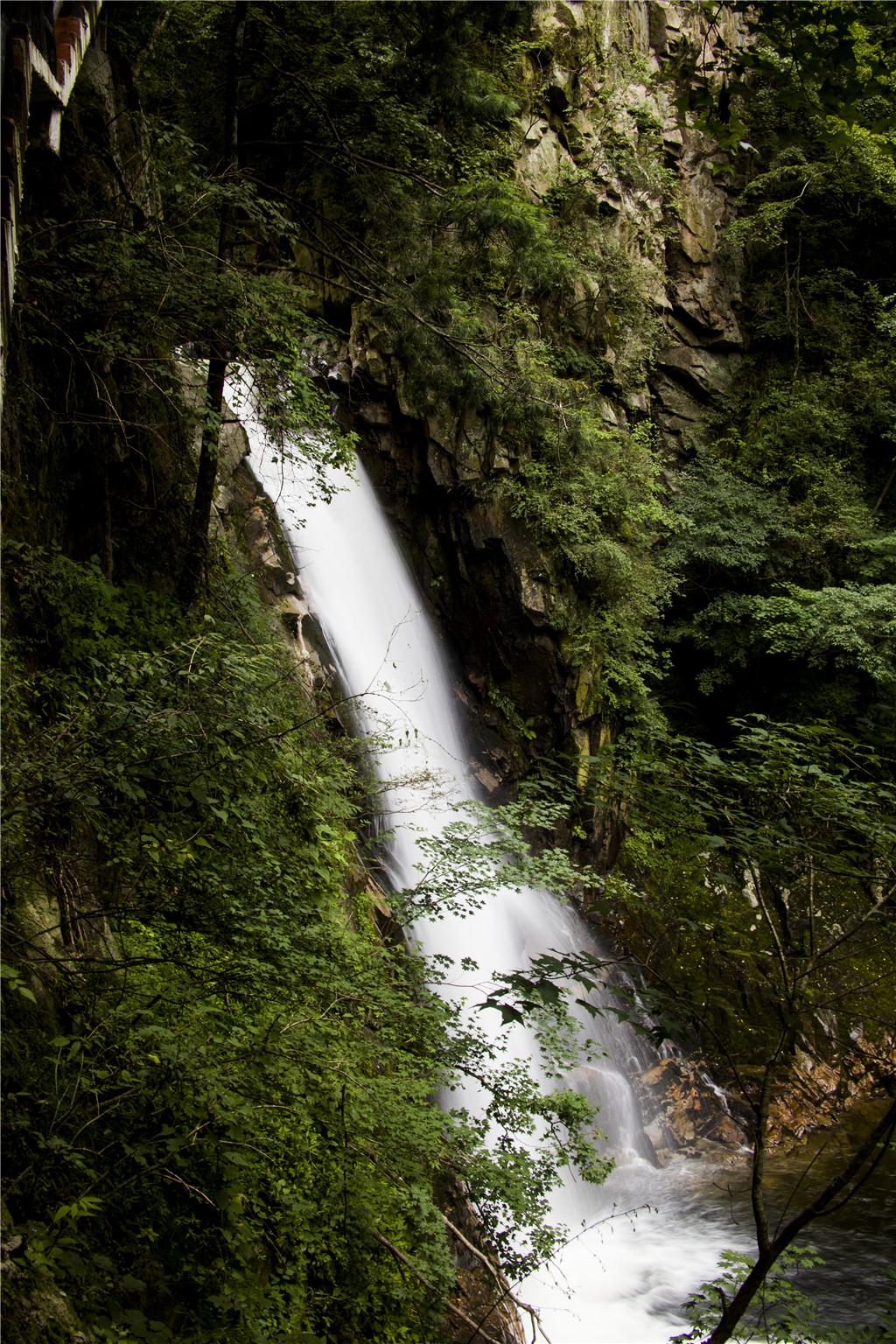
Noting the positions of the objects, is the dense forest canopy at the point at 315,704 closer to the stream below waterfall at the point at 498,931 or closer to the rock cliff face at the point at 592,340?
the rock cliff face at the point at 592,340

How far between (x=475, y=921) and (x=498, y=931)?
33 centimetres

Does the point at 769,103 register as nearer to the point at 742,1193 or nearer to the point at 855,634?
the point at 855,634

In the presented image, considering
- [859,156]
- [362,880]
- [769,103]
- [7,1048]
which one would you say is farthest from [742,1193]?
[769,103]

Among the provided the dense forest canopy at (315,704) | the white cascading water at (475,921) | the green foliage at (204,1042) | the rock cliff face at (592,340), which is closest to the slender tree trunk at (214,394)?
Answer: the dense forest canopy at (315,704)

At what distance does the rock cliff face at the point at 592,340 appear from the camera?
10312mm

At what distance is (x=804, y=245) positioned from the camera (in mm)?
15695

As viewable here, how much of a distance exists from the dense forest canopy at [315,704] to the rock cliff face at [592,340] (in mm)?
79

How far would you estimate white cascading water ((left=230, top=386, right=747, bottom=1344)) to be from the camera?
6207 mm

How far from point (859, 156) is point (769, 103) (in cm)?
172

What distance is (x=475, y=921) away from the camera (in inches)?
330

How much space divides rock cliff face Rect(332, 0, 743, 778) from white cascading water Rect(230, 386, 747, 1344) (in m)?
0.61

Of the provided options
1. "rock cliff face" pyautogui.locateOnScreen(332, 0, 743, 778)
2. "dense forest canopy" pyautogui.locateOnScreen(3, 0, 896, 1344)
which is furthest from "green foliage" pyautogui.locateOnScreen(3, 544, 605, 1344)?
"rock cliff face" pyautogui.locateOnScreen(332, 0, 743, 778)

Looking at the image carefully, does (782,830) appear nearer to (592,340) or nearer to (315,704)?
(315,704)

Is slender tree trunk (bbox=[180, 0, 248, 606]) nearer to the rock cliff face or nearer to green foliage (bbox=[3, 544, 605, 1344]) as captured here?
green foliage (bbox=[3, 544, 605, 1344])
